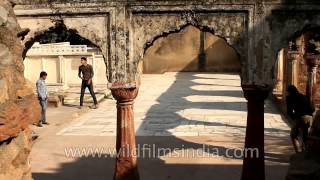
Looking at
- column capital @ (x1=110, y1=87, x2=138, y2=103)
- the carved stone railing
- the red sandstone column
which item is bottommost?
the red sandstone column

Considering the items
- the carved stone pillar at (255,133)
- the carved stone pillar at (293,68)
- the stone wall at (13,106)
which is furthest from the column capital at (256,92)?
the carved stone pillar at (293,68)

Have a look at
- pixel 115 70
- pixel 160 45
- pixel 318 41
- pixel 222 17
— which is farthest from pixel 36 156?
pixel 160 45

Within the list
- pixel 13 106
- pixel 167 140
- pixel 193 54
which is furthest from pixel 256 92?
pixel 193 54

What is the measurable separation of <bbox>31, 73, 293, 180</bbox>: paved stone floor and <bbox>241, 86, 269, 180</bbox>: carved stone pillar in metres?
1.11

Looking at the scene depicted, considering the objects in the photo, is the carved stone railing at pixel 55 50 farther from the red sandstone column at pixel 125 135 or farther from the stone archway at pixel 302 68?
the red sandstone column at pixel 125 135

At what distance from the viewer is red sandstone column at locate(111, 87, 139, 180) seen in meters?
7.06

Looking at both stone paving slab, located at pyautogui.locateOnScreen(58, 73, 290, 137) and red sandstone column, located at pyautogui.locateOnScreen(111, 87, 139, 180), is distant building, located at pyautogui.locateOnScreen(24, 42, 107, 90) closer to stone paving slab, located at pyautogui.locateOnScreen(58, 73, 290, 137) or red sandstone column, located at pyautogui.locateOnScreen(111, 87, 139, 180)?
stone paving slab, located at pyautogui.locateOnScreen(58, 73, 290, 137)

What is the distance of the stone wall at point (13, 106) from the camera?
430 cm

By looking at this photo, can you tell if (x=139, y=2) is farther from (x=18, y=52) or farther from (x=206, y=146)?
(x=206, y=146)

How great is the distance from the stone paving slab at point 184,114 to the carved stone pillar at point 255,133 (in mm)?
4458

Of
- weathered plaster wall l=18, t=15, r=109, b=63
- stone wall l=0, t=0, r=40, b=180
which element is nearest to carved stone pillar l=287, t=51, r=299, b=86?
weathered plaster wall l=18, t=15, r=109, b=63

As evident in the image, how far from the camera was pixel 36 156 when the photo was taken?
968 cm

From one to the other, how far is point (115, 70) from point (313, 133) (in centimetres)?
310

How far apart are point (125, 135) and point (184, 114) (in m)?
7.47
